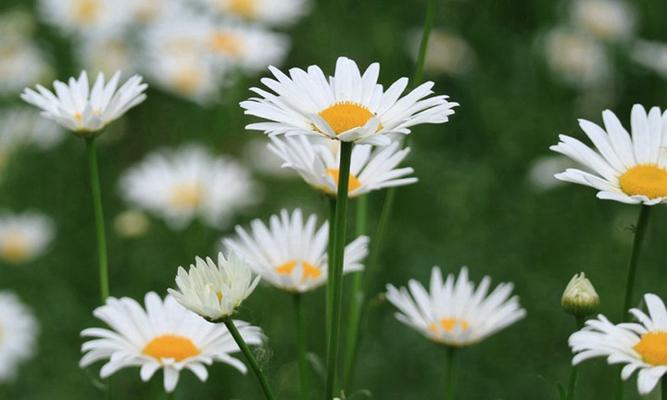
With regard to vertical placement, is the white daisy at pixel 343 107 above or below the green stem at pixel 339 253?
above

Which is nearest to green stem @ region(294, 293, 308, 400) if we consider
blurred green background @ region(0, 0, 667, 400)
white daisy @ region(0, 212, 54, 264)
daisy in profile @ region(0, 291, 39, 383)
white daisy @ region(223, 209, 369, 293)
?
white daisy @ region(223, 209, 369, 293)

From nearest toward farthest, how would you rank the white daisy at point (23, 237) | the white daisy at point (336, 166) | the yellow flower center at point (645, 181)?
the yellow flower center at point (645, 181)
the white daisy at point (336, 166)
the white daisy at point (23, 237)

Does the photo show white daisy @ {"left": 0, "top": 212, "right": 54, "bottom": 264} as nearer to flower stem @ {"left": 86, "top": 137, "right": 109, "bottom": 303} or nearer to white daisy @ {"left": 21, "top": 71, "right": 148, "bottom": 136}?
white daisy @ {"left": 21, "top": 71, "right": 148, "bottom": 136}

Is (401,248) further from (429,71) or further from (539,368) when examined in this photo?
(429,71)

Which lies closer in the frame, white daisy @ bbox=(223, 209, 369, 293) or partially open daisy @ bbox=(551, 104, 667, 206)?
partially open daisy @ bbox=(551, 104, 667, 206)

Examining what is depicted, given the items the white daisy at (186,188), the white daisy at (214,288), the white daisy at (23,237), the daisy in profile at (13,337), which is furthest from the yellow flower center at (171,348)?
the white daisy at (23,237)

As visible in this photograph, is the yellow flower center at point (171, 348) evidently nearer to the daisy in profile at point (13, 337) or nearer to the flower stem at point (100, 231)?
the flower stem at point (100, 231)

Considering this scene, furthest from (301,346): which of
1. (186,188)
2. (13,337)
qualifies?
(186,188)
